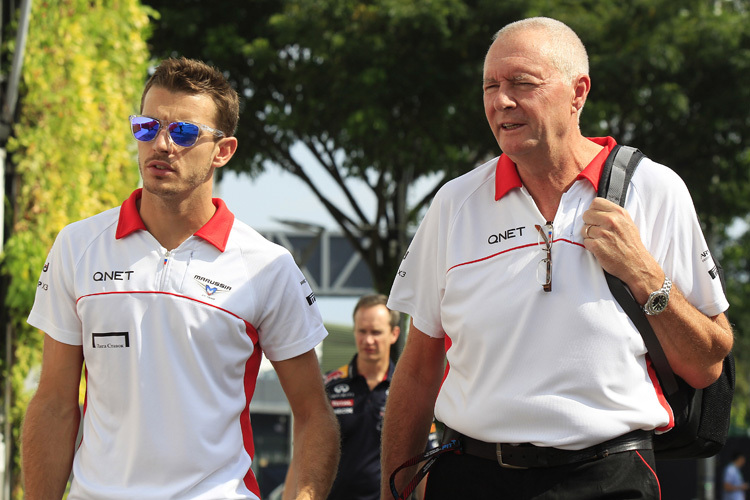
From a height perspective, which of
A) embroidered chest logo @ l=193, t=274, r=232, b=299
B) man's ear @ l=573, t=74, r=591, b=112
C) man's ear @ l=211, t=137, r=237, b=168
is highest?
man's ear @ l=573, t=74, r=591, b=112

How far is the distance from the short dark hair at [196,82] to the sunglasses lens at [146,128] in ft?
0.44

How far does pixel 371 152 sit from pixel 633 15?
4.33 meters

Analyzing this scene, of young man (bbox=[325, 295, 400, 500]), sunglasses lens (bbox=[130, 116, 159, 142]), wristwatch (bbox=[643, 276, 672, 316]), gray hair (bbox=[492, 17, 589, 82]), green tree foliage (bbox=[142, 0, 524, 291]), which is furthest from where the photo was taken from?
green tree foliage (bbox=[142, 0, 524, 291])

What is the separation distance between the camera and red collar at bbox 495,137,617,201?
11.0 ft

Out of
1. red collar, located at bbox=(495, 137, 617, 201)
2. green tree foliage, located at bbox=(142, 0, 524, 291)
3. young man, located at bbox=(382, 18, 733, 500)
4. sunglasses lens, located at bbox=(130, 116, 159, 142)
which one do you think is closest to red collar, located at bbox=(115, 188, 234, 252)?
sunglasses lens, located at bbox=(130, 116, 159, 142)

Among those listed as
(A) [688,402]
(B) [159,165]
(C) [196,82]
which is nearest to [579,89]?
(A) [688,402]

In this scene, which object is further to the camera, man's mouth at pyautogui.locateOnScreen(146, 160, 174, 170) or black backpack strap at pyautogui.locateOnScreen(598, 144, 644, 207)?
man's mouth at pyautogui.locateOnScreen(146, 160, 174, 170)

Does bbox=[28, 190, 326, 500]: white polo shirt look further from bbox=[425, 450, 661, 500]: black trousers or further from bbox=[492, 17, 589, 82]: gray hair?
bbox=[492, 17, 589, 82]: gray hair

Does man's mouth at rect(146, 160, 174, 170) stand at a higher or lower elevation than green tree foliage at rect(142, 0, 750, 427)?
lower

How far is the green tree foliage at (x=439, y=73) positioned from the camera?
1420 cm

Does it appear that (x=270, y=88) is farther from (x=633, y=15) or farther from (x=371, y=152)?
(x=633, y=15)

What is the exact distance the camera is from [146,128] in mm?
3461

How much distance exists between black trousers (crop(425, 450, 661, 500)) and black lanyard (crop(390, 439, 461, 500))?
0.14 m

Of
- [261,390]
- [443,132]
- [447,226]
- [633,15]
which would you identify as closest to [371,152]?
[443,132]
